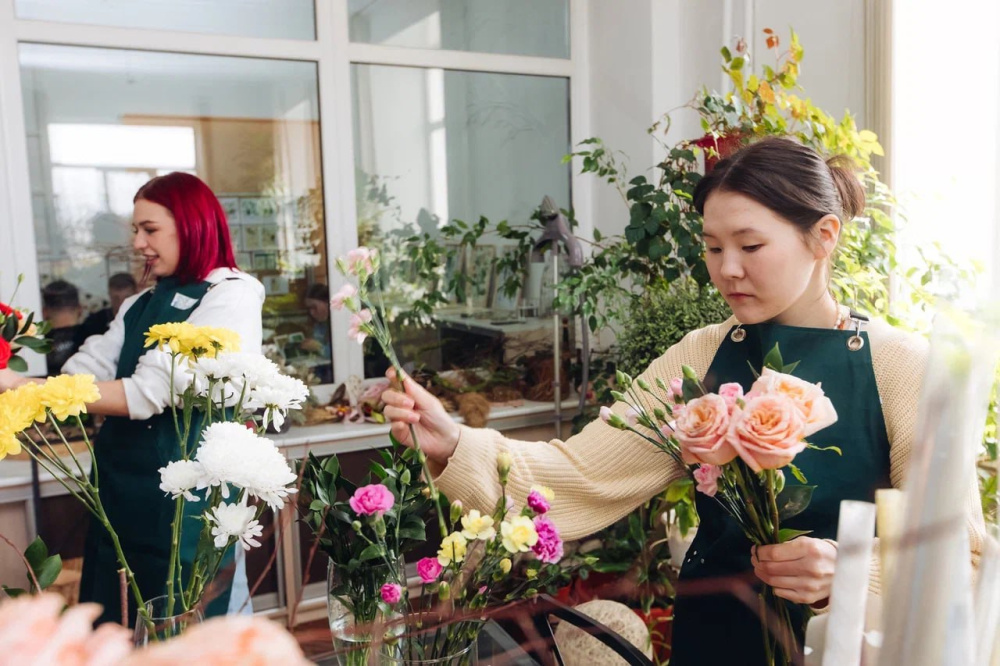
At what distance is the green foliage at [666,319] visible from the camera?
2.51m

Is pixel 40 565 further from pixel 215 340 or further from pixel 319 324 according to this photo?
pixel 319 324

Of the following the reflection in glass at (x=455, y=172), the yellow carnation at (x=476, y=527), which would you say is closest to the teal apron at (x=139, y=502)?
the yellow carnation at (x=476, y=527)

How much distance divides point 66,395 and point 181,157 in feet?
8.11

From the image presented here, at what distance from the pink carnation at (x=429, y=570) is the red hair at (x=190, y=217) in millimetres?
1278

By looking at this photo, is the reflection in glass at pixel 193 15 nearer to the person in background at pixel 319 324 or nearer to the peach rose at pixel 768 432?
the person in background at pixel 319 324

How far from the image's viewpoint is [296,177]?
320 centimetres

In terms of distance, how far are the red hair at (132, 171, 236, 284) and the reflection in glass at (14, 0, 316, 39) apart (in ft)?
4.43

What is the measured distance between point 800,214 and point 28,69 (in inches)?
107

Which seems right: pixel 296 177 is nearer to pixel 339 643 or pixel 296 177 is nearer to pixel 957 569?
pixel 339 643

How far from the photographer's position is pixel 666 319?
2.55 meters

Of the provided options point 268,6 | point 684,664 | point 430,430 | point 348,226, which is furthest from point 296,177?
point 684,664

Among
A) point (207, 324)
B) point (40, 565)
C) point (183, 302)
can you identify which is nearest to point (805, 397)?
point (40, 565)

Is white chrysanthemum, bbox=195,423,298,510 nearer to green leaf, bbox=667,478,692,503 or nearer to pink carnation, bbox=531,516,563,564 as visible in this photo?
pink carnation, bbox=531,516,563,564

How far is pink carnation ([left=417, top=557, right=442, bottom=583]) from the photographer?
0.83 m
